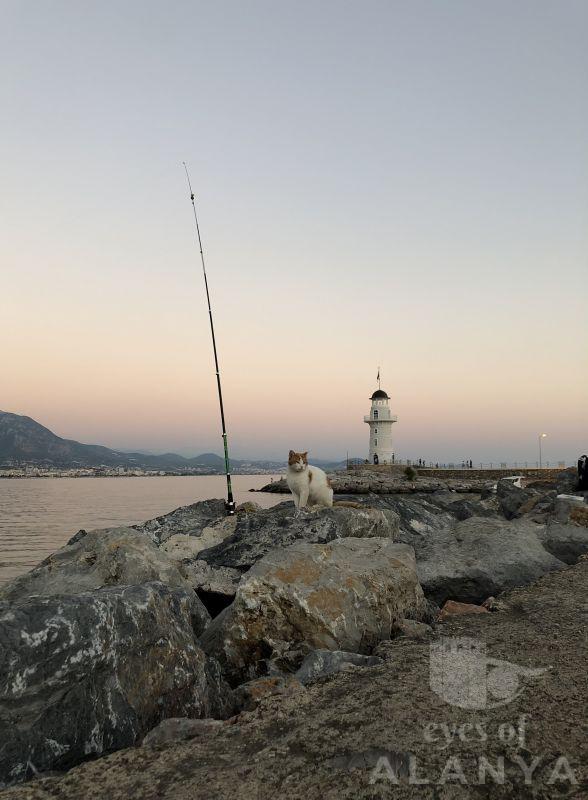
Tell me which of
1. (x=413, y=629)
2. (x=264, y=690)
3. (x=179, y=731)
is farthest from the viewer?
(x=413, y=629)

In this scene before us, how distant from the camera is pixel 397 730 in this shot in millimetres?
2697

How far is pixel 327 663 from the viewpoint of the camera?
12.8ft

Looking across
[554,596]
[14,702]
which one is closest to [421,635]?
[554,596]

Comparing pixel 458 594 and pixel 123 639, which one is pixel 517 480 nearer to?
pixel 458 594

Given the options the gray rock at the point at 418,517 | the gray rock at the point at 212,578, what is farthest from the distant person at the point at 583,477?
the gray rock at the point at 212,578

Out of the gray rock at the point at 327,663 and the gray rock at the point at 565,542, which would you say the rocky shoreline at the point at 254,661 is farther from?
the gray rock at the point at 565,542

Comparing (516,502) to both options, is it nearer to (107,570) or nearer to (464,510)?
(464,510)

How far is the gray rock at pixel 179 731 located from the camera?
2.86 meters

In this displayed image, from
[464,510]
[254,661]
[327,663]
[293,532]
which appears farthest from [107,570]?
[464,510]

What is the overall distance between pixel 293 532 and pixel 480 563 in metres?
2.77

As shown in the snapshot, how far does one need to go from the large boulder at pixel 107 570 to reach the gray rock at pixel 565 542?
5869 millimetres

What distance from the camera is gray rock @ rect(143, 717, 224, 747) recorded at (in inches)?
112

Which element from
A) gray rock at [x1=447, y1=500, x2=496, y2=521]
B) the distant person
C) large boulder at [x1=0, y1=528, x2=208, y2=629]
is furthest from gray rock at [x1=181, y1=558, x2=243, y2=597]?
the distant person

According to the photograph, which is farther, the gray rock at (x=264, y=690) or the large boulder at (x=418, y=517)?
the large boulder at (x=418, y=517)
